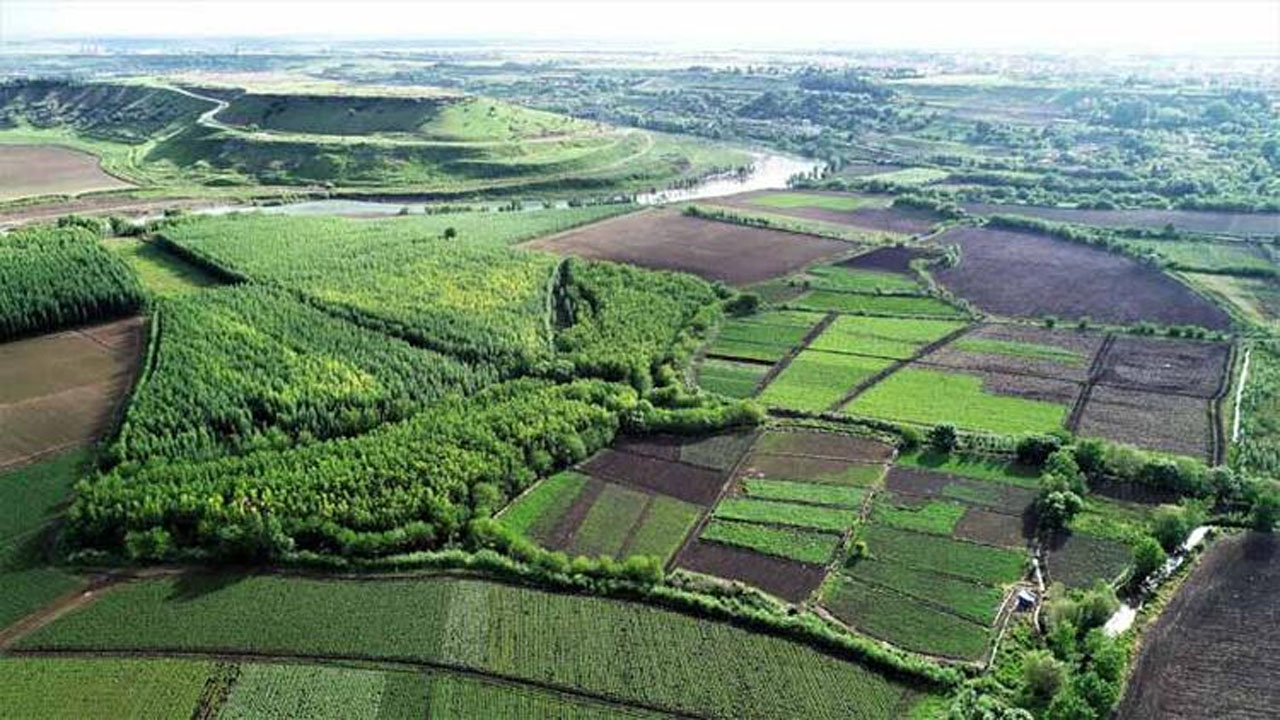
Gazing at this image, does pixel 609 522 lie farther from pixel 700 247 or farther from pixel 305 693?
pixel 700 247

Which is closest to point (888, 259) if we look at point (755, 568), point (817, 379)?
point (817, 379)

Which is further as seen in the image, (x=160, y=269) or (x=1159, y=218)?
(x=1159, y=218)

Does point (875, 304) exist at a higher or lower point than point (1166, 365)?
lower

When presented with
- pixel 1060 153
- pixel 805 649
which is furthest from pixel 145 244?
pixel 1060 153

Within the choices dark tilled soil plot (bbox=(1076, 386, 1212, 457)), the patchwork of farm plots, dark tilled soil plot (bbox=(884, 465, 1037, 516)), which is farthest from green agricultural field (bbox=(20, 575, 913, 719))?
dark tilled soil plot (bbox=(1076, 386, 1212, 457))

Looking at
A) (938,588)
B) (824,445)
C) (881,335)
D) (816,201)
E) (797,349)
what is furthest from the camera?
(816,201)

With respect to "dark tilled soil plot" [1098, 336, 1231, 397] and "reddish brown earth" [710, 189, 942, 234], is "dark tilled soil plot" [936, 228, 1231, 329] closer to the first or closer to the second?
"dark tilled soil plot" [1098, 336, 1231, 397]
